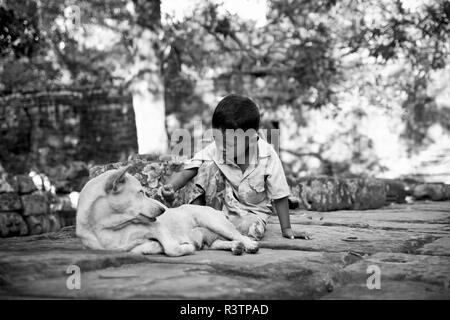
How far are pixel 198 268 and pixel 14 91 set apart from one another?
11.3 metres

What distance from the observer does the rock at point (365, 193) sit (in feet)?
23.6

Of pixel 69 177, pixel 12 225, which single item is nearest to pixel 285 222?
pixel 12 225

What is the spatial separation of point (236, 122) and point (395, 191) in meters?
5.61

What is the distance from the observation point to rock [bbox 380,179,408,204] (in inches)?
338

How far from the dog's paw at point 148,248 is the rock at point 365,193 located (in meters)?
4.35

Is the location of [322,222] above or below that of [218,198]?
below

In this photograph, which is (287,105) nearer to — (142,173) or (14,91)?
(14,91)

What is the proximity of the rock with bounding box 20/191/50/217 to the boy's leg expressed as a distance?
4.10m

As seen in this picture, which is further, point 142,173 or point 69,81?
point 69,81


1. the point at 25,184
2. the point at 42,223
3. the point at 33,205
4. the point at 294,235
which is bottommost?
the point at 42,223

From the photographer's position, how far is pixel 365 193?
7328mm

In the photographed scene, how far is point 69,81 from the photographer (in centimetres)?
1316

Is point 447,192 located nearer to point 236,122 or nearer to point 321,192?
point 321,192
